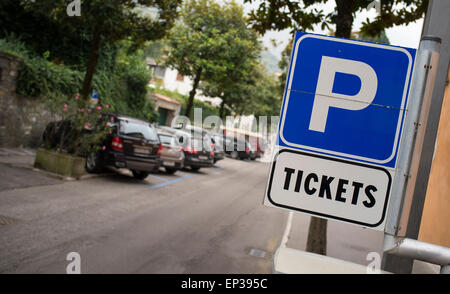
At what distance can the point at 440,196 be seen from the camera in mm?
7070

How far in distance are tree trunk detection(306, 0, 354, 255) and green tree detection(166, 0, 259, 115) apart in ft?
66.3

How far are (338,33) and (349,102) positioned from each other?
442cm

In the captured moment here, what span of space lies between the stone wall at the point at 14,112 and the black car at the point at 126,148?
1833 millimetres

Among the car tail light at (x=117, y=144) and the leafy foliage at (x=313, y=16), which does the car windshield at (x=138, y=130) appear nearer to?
the car tail light at (x=117, y=144)

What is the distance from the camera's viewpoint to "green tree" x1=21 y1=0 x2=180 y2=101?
1217 centimetres

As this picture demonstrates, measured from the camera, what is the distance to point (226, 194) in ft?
45.9

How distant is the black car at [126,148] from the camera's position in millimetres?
11867

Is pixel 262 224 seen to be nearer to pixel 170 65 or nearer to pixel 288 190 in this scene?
pixel 288 190

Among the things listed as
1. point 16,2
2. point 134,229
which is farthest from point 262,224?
point 16,2

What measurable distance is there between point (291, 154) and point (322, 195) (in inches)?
9.0

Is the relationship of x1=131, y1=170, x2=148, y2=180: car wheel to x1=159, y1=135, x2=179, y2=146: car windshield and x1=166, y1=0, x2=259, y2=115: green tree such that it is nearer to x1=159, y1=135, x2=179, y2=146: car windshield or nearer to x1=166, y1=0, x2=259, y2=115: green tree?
x1=159, y1=135, x2=179, y2=146: car windshield

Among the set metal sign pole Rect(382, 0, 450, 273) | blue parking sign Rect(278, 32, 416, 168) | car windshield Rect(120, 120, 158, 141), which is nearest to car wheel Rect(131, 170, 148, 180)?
car windshield Rect(120, 120, 158, 141)

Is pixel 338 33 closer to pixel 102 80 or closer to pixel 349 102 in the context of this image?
pixel 349 102
